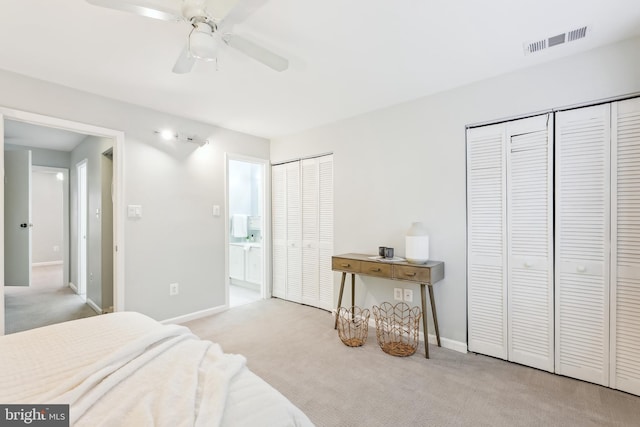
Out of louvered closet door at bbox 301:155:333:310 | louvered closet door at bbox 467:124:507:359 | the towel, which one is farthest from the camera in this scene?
the towel

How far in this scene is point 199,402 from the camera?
3.03 ft

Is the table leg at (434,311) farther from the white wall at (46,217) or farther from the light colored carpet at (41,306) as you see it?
the white wall at (46,217)

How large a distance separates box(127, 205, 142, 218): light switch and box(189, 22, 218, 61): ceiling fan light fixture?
2.11 meters

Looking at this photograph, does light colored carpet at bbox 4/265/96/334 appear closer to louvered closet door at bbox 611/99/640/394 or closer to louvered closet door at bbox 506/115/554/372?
louvered closet door at bbox 506/115/554/372

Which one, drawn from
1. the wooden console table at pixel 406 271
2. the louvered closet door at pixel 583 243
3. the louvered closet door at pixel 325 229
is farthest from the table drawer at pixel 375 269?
the louvered closet door at pixel 583 243

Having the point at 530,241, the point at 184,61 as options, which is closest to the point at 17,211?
the point at 184,61

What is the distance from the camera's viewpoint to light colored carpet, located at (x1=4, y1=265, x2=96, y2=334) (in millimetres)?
3428

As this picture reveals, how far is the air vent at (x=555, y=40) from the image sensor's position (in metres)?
1.92

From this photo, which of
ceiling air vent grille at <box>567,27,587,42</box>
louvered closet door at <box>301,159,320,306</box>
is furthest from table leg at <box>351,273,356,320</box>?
ceiling air vent grille at <box>567,27,587,42</box>

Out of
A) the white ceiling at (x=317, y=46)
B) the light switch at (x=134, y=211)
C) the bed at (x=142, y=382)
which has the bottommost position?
the bed at (x=142, y=382)

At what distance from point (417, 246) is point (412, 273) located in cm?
26

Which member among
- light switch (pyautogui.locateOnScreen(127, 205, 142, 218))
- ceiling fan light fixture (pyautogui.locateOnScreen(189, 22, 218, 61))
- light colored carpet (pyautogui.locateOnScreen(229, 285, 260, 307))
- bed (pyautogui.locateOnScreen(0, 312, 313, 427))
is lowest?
light colored carpet (pyautogui.locateOnScreen(229, 285, 260, 307))

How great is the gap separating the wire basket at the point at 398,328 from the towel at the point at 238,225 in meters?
3.37

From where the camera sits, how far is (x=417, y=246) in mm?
2703
